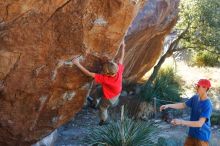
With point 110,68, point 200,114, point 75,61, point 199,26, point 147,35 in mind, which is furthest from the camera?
point 199,26

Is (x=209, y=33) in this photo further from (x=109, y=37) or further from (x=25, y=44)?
(x=25, y=44)

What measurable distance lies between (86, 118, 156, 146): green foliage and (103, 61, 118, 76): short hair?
5.24 feet

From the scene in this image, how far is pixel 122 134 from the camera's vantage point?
8.96m

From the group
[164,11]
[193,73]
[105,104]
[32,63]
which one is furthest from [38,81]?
[193,73]

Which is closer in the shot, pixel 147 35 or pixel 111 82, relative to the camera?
pixel 111 82

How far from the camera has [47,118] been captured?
845 centimetres

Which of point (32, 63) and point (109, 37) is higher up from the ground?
point (109, 37)

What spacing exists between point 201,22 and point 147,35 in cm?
196

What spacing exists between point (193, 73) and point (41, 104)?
45.3 ft

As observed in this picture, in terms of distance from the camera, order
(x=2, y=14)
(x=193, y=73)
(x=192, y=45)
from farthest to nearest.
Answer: (x=193, y=73) → (x=192, y=45) → (x=2, y=14)

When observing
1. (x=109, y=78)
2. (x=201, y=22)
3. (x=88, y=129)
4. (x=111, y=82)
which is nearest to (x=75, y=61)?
(x=109, y=78)

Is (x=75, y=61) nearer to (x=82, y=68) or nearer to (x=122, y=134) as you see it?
(x=82, y=68)

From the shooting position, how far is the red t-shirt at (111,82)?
7970mm

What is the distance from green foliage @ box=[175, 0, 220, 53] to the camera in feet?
43.9
